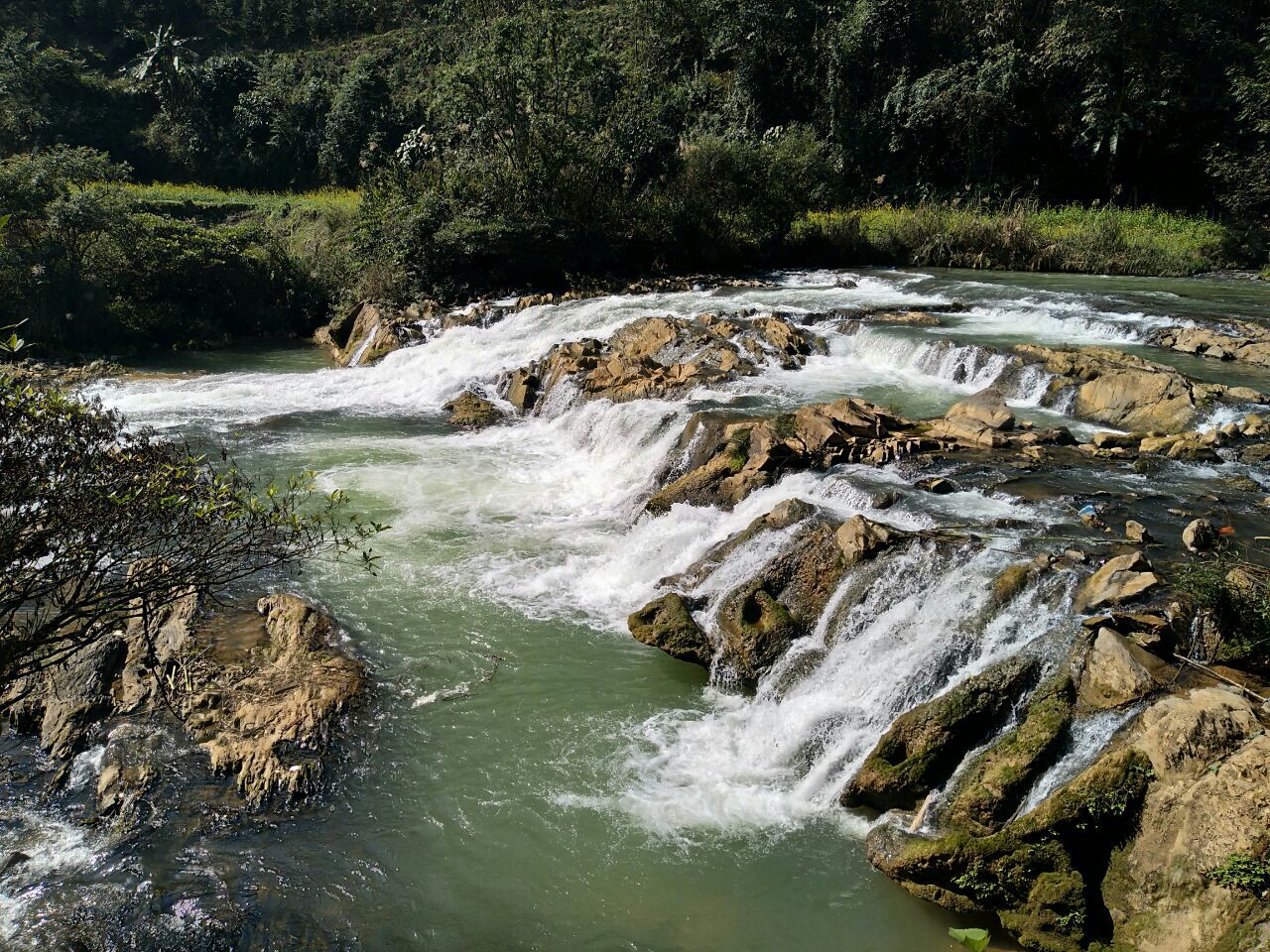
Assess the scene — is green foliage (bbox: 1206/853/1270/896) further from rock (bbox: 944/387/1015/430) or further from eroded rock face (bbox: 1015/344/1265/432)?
eroded rock face (bbox: 1015/344/1265/432)

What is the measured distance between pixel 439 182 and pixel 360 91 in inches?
666

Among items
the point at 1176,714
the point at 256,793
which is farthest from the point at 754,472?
the point at 256,793

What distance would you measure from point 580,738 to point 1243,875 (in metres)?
4.66

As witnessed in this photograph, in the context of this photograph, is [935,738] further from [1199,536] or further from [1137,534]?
[1199,536]

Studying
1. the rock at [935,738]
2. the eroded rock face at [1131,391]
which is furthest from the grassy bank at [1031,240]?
the rock at [935,738]

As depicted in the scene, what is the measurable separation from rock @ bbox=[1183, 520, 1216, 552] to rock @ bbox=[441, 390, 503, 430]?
11.4m

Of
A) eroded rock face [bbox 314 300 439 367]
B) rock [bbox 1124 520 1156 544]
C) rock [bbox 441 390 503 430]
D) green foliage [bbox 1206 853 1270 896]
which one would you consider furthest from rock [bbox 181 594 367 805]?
eroded rock face [bbox 314 300 439 367]

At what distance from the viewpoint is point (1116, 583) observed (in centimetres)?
676

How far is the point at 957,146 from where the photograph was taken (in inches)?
1244

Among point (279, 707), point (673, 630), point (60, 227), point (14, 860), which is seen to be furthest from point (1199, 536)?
point (60, 227)

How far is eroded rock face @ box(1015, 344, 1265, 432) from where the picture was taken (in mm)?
11438

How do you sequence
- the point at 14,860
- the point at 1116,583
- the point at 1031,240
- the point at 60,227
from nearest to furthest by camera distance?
the point at 14,860 → the point at 1116,583 → the point at 60,227 → the point at 1031,240

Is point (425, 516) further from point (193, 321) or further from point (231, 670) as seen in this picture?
point (193, 321)

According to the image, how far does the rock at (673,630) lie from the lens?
8.28m
